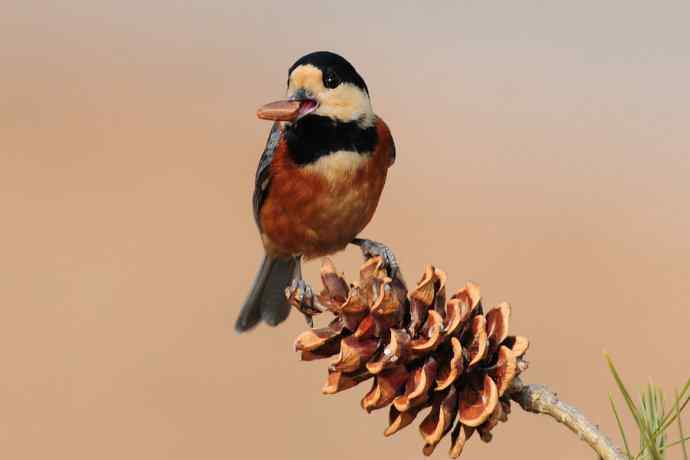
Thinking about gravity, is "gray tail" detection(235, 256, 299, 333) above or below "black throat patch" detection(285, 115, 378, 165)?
below

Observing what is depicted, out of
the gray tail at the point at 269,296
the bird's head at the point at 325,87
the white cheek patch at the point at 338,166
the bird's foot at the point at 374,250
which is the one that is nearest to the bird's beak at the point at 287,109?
the bird's head at the point at 325,87

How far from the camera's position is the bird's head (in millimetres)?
3143

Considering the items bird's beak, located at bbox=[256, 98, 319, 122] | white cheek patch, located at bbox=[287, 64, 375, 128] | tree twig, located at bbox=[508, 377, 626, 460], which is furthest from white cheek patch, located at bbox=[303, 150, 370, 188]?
tree twig, located at bbox=[508, 377, 626, 460]

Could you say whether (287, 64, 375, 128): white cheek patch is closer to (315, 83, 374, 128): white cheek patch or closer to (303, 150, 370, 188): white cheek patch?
(315, 83, 374, 128): white cheek patch

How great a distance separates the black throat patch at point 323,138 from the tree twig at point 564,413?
5.93 ft

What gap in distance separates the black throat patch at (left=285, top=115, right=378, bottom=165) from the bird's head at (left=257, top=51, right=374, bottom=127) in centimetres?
4

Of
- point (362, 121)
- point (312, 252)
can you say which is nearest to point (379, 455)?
point (312, 252)

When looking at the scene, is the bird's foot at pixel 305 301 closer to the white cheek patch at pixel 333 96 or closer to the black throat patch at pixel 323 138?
the white cheek patch at pixel 333 96

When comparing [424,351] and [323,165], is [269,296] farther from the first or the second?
[424,351]

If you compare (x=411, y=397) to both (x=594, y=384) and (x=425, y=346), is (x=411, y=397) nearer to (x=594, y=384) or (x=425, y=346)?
(x=425, y=346)

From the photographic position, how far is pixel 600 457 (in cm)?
142

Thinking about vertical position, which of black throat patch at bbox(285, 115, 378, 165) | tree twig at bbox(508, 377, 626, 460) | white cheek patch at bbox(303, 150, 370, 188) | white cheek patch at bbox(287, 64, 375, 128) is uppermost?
white cheek patch at bbox(287, 64, 375, 128)

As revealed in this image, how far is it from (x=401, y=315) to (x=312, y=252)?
6.49ft

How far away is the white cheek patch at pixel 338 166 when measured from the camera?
11.2 feet
